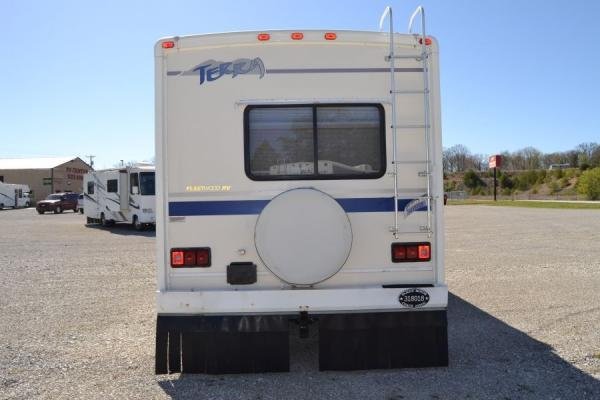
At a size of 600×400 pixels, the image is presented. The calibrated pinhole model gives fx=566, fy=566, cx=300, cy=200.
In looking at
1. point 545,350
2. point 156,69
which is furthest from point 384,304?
point 156,69

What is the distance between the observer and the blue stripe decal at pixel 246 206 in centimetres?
467

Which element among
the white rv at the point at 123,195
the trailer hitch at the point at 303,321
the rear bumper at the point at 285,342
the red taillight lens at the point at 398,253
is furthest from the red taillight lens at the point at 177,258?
the white rv at the point at 123,195

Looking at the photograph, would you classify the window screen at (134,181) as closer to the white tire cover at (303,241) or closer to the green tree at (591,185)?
the white tire cover at (303,241)

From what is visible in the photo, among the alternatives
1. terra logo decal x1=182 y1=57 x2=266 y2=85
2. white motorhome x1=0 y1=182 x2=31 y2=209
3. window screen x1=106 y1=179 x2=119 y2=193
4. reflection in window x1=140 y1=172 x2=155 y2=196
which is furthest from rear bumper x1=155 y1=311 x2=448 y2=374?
white motorhome x1=0 y1=182 x2=31 y2=209

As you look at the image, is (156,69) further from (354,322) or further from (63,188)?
(63,188)

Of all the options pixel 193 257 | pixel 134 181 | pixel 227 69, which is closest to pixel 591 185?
pixel 134 181

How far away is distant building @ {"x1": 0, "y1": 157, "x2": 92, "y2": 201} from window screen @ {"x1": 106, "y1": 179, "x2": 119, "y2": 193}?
5055 centimetres

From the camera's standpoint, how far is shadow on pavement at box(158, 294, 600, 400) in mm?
4434

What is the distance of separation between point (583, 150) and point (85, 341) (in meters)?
107

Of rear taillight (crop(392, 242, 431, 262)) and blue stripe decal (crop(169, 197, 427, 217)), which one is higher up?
blue stripe decal (crop(169, 197, 427, 217))

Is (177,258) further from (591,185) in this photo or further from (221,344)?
(591,185)

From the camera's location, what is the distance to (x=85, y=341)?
20.1 feet

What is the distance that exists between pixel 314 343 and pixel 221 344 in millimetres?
1523

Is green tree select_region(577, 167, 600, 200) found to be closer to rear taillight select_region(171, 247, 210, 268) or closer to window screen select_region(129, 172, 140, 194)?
window screen select_region(129, 172, 140, 194)
